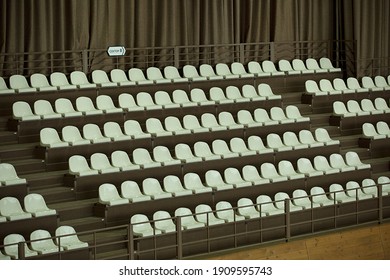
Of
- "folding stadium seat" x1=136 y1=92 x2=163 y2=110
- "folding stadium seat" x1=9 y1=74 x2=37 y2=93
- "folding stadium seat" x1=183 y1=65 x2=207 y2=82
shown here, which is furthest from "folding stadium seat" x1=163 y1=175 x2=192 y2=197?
"folding stadium seat" x1=183 y1=65 x2=207 y2=82

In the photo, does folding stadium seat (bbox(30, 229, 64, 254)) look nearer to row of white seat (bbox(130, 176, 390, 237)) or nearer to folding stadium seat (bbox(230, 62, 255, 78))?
row of white seat (bbox(130, 176, 390, 237))

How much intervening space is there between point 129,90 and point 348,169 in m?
3.38

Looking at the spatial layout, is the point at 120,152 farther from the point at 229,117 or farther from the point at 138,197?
the point at 229,117

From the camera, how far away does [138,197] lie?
11703 millimetres

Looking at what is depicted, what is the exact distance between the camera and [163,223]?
1141 centimetres

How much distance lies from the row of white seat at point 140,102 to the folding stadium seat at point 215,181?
1637 millimetres

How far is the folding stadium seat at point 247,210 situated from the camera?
12008 millimetres

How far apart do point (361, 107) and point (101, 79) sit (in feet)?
14.9

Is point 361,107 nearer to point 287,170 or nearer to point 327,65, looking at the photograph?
point 327,65

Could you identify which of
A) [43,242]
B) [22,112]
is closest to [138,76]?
[22,112]
